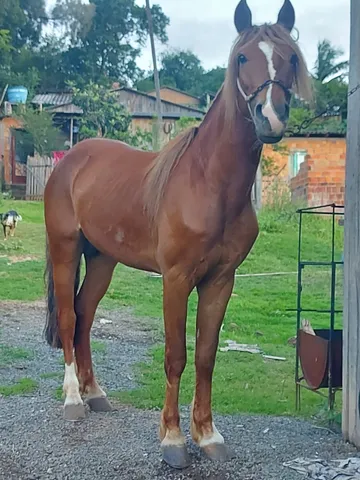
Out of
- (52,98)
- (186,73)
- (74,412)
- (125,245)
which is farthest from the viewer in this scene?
(186,73)

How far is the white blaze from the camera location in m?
2.71

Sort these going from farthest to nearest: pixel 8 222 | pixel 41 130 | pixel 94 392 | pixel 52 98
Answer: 1. pixel 52 98
2. pixel 41 130
3. pixel 8 222
4. pixel 94 392

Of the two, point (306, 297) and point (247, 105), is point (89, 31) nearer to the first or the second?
point (306, 297)

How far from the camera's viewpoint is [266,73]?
2.84 m

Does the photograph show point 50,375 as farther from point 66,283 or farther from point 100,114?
point 100,114

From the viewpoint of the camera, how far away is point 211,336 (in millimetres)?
3449

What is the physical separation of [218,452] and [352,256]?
1.33 metres

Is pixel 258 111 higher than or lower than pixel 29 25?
lower

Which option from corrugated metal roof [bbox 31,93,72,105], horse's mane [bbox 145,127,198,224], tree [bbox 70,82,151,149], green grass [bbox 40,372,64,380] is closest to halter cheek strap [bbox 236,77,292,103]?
horse's mane [bbox 145,127,198,224]

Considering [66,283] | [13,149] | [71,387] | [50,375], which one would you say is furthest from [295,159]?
[71,387]

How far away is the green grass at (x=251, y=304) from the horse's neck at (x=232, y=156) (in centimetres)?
181

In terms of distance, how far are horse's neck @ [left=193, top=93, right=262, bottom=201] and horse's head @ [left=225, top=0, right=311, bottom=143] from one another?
140mm

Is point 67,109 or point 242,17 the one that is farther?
point 67,109

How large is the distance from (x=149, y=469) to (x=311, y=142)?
1684 cm
